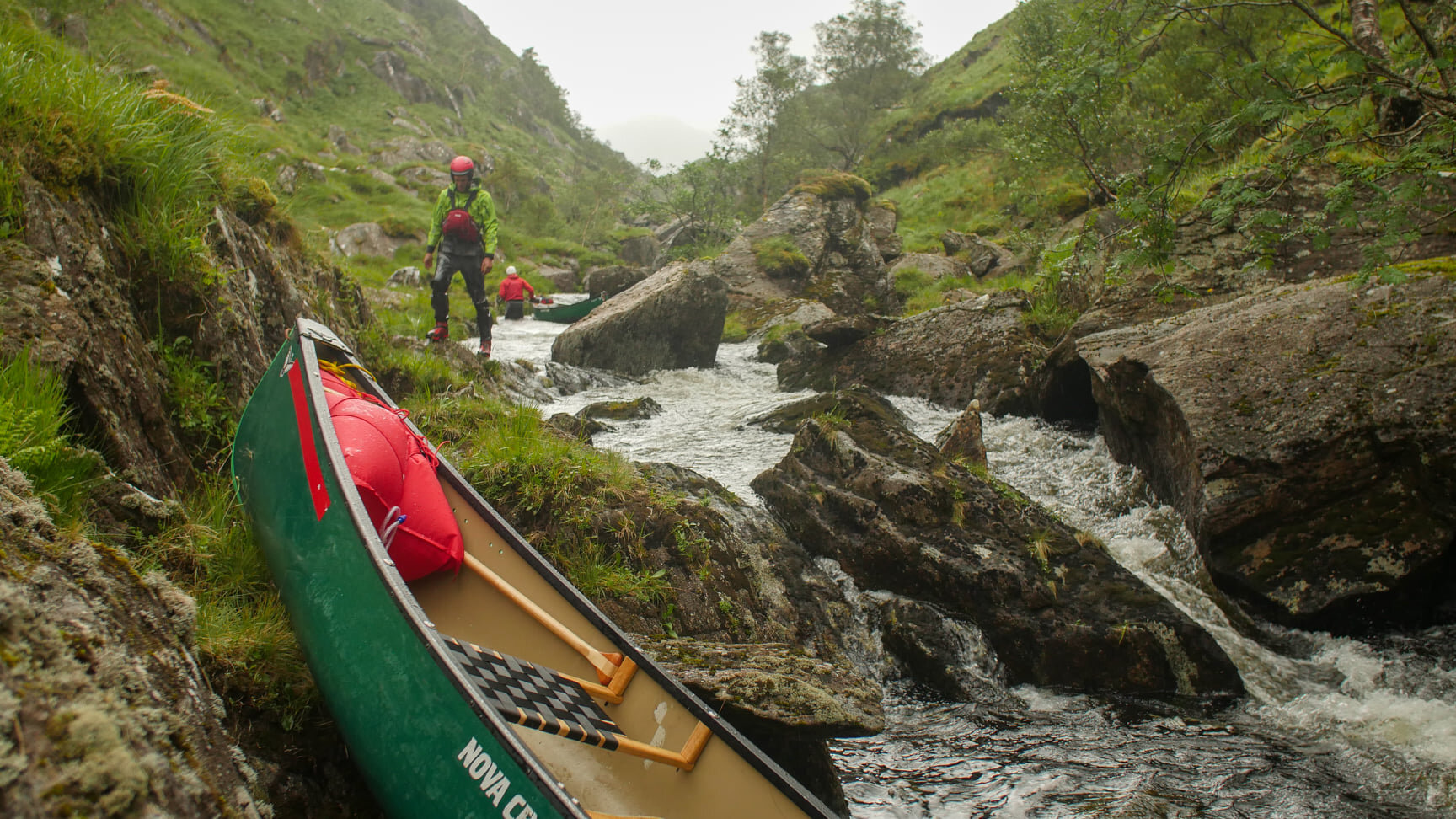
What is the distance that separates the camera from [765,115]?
35906mm

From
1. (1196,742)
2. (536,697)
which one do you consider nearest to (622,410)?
(536,697)

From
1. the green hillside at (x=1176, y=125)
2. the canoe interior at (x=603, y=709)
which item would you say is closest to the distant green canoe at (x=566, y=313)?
the green hillside at (x=1176, y=125)

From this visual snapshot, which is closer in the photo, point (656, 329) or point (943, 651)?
point (943, 651)

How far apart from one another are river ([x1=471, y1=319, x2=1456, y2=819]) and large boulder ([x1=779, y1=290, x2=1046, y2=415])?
3.95m

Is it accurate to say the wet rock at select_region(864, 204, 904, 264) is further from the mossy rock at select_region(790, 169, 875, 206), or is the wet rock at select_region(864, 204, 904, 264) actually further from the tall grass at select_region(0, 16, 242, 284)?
the tall grass at select_region(0, 16, 242, 284)

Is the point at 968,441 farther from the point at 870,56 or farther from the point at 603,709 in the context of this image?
the point at 870,56

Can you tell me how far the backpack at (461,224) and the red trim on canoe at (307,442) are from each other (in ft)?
21.9

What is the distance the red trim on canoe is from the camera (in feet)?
9.71

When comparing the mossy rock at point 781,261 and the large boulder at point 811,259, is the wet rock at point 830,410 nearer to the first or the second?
the large boulder at point 811,259

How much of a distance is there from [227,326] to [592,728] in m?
4.20

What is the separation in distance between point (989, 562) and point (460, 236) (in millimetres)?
8156

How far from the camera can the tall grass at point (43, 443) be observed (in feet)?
8.73

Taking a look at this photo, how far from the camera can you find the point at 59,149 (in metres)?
4.12

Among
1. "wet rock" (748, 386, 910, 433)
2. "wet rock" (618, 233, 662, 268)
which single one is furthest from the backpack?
"wet rock" (618, 233, 662, 268)
